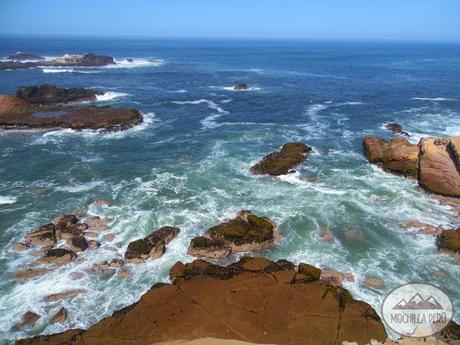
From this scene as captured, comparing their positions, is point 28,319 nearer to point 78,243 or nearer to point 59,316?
point 59,316

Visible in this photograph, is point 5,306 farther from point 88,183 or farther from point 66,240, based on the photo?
point 88,183

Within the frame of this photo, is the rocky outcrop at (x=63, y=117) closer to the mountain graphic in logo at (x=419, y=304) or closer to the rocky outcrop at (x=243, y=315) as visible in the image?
the rocky outcrop at (x=243, y=315)

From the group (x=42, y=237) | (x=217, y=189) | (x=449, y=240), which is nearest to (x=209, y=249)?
(x=217, y=189)

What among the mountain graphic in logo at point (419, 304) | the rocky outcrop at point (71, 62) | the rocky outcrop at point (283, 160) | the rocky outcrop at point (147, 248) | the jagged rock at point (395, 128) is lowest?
the rocky outcrop at point (147, 248)

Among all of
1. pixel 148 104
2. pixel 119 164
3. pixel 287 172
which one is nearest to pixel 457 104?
pixel 287 172

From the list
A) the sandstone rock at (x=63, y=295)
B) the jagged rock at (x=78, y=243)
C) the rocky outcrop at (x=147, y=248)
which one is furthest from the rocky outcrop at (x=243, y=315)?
the jagged rock at (x=78, y=243)
